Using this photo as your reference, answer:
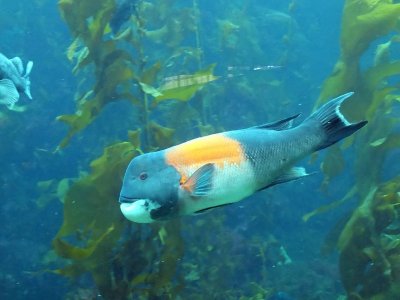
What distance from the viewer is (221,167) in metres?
1.98

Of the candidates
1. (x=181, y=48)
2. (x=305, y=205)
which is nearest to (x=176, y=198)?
(x=181, y=48)

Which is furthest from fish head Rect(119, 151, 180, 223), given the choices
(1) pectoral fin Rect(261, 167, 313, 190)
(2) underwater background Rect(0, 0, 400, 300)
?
(2) underwater background Rect(0, 0, 400, 300)

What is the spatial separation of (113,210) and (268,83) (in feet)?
27.3

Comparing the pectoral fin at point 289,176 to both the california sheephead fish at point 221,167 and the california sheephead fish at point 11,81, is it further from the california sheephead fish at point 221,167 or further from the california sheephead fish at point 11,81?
the california sheephead fish at point 11,81

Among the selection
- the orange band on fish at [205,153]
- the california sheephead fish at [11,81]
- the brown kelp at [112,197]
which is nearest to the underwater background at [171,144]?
the brown kelp at [112,197]

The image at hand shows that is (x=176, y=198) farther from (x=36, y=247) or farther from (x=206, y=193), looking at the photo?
(x=36, y=247)

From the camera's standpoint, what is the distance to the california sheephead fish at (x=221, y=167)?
6.30ft

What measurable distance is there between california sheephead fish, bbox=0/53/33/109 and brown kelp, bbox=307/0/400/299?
10.1ft

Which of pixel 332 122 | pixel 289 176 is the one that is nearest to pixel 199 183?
pixel 289 176

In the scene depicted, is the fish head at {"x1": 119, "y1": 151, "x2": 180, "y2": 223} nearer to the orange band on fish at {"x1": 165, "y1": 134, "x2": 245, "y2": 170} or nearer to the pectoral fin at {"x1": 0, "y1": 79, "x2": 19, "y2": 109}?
the orange band on fish at {"x1": 165, "y1": 134, "x2": 245, "y2": 170}

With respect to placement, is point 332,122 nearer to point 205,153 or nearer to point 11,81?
point 205,153

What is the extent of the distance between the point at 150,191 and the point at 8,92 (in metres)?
2.01

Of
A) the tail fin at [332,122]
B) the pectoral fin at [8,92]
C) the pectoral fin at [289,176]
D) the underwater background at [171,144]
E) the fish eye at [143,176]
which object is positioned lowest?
the underwater background at [171,144]

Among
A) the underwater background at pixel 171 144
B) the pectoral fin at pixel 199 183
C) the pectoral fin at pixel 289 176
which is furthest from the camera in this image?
the underwater background at pixel 171 144
